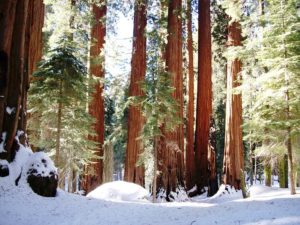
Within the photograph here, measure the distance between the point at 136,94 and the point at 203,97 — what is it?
2990mm

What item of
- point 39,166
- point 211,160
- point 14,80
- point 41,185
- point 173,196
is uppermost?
point 14,80

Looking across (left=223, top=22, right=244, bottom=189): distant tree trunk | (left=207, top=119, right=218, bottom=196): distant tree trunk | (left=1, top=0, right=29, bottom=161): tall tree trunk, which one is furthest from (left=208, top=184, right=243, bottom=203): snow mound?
(left=1, top=0, right=29, bottom=161): tall tree trunk

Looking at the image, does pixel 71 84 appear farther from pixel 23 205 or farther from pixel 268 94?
pixel 268 94

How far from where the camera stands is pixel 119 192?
9.38 metres

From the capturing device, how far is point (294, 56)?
8602 mm

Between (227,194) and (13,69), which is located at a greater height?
(13,69)

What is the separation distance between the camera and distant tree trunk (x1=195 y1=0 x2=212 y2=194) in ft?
46.1

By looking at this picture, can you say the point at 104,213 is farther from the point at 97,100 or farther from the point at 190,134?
the point at 190,134

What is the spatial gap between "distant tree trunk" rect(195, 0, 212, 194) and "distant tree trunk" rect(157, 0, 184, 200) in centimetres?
172

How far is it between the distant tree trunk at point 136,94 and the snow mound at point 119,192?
2.80 m

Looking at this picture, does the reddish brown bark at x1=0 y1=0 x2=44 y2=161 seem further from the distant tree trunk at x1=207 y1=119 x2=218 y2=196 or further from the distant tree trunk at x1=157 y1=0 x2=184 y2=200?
the distant tree trunk at x1=207 y1=119 x2=218 y2=196

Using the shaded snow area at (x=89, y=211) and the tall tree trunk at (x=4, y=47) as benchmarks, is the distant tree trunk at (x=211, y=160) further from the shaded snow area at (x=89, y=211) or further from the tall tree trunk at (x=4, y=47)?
the tall tree trunk at (x=4, y=47)

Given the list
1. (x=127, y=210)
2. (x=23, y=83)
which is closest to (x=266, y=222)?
(x=127, y=210)

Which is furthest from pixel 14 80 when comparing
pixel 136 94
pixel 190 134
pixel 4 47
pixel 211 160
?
pixel 190 134
